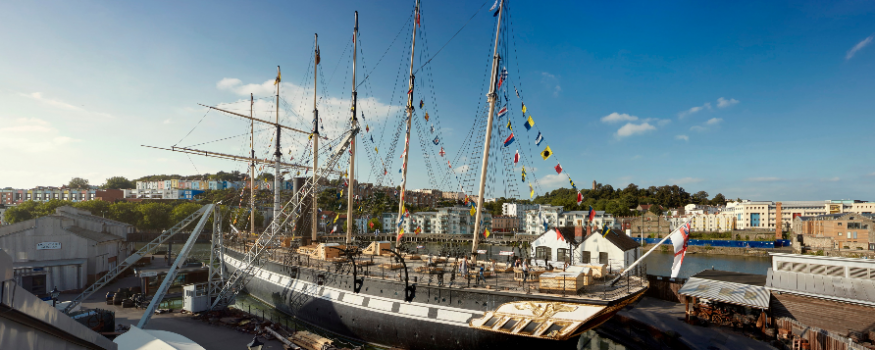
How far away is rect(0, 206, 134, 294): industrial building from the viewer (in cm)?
2784

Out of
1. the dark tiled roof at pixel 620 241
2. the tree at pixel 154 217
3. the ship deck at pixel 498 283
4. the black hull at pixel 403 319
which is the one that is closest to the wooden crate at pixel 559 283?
the ship deck at pixel 498 283

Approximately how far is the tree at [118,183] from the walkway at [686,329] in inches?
7829

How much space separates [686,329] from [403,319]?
584 inches

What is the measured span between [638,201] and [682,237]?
148004 millimetres

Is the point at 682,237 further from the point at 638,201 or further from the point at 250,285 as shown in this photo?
the point at 638,201

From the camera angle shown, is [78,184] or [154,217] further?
[78,184]

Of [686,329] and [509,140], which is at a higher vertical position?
[509,140]

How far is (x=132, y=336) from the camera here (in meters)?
15.1

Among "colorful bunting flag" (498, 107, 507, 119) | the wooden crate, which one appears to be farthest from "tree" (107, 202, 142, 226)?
the wooden crate

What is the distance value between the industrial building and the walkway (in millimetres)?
39101

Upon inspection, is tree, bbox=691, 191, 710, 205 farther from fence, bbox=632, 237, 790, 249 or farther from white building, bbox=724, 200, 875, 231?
fence, bbox=632, 237, 790, 249

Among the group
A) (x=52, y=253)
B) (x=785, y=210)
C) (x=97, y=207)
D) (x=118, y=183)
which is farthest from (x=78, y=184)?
(x=785, y=210)

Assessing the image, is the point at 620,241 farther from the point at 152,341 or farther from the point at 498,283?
the point at 152,341

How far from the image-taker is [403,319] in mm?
18578
